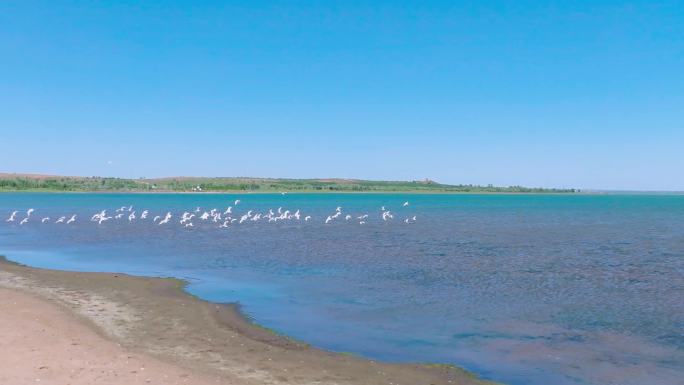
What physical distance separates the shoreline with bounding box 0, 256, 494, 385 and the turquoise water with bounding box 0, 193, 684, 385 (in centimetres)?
86

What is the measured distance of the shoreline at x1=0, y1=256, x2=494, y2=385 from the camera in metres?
11.1

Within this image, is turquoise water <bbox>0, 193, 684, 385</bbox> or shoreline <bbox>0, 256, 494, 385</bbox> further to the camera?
turquoise water <bbox>0, 193, 684, 385</bbox>

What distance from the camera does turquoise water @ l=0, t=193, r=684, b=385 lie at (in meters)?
13.2

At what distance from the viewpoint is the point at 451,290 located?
823 inches

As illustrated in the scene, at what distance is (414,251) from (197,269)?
42.0 feet

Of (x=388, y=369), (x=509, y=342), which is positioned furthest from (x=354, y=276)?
(x=388, y=369)

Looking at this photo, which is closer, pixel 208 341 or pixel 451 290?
pixel 208 341

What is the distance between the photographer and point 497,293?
20578 mm

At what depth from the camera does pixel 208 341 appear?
13227mm

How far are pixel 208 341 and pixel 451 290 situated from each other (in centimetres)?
1010

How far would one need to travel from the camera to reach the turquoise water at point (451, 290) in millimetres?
13211

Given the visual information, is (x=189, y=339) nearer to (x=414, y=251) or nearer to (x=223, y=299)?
(x=223, y=299)

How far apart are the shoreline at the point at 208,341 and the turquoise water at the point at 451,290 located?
86 cm

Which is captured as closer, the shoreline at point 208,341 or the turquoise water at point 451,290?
the shoreline at point 208,341
